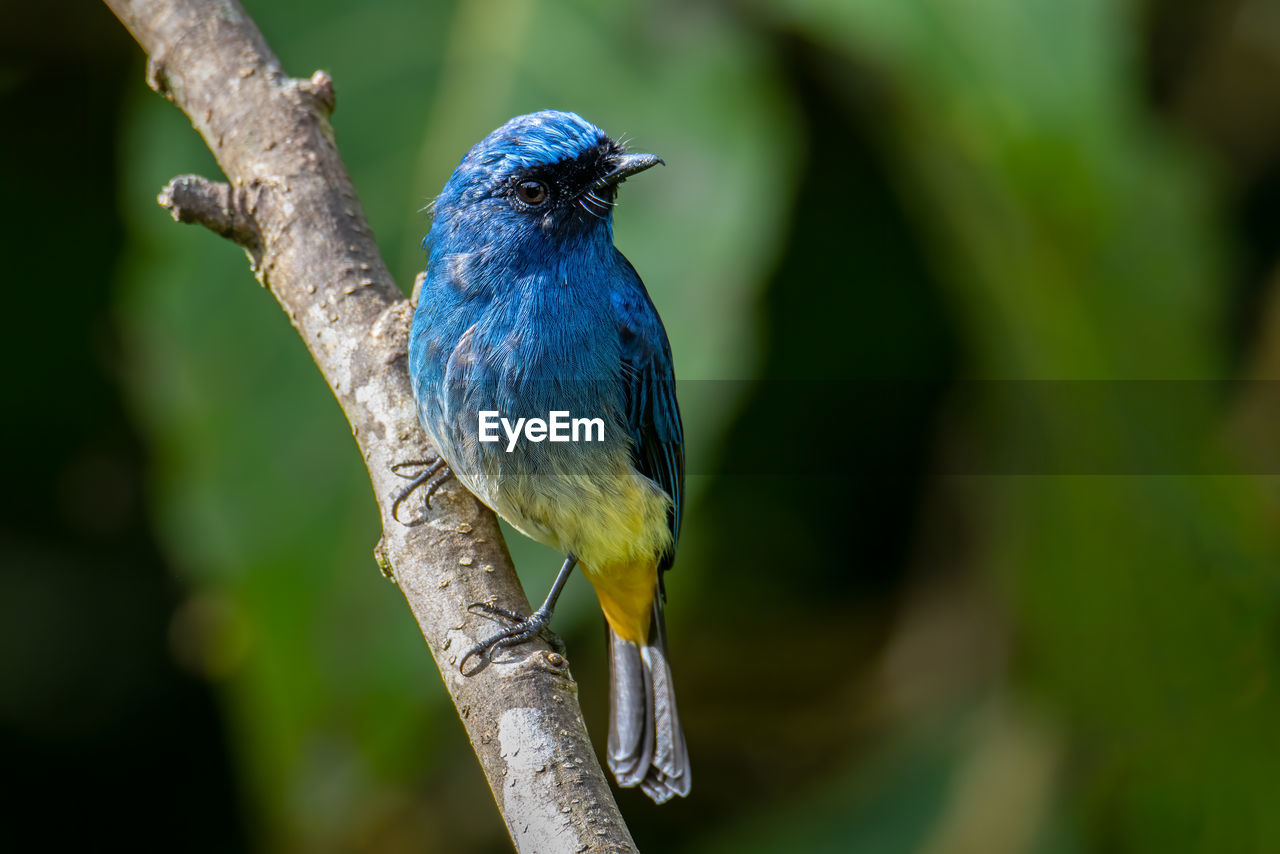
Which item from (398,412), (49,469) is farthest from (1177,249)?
(49,469)

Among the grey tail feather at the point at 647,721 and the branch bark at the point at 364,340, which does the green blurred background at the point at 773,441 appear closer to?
the grey tail feather at the point at 647,721

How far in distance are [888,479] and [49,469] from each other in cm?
267

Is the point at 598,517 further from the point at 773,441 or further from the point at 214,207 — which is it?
the point at 773,441

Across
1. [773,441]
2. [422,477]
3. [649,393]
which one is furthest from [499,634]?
[773,441]

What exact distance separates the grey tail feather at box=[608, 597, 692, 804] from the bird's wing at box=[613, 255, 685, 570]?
41 cm

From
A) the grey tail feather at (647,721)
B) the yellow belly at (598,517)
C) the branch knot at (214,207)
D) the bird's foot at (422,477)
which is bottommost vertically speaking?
the grey tail feather at (647,721)

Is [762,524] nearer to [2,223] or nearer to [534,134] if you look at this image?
[534,134]

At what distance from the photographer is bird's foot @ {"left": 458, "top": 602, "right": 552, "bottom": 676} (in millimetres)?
1934

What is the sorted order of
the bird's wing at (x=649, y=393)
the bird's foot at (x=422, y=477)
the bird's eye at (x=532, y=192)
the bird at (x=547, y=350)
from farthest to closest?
the bird's wing at (x=649, y=393), the bird's eye at (x=532, y=192), the bird at (x=547, y=350), the bird's foot at (x=422, y=477)

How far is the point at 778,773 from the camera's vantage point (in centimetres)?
429

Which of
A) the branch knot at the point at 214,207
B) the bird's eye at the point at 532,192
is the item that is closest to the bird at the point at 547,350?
the bird's eye at the point at 532,192

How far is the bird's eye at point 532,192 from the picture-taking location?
2.39 m

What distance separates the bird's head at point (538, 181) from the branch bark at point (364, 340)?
0.68 feet

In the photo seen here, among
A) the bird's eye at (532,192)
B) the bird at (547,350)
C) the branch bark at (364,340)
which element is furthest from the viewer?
the bird's eye at (532,192)
